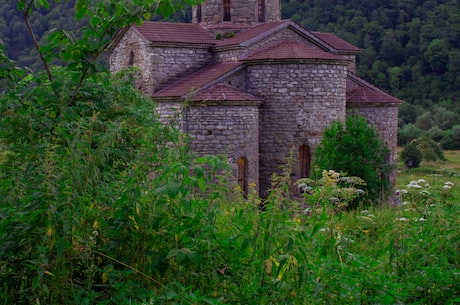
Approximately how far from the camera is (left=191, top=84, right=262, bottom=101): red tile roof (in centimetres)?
1263

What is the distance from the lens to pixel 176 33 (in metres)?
15.6

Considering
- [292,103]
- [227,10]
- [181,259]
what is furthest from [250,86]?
[181,259]

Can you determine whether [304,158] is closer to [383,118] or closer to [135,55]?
[383,118]

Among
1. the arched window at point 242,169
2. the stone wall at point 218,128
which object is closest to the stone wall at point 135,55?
the stone wall at point 218,128

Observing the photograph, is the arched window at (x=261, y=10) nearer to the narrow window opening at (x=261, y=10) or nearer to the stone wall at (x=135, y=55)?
the narrow window opening at (x=261, y=10)

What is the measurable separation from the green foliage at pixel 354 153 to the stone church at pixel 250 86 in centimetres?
115

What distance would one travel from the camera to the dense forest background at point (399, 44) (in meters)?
37.2

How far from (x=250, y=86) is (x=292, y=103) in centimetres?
109

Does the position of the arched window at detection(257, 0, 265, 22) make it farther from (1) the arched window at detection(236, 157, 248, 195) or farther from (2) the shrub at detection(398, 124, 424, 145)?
(2) the shrub at detection(398, 124, 424, 145)

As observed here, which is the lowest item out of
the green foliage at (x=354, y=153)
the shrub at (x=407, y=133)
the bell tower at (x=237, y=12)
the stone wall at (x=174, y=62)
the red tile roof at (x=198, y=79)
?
the shrub at (x=407, y=133)

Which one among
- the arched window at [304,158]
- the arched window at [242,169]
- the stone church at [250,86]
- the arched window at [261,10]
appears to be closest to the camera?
the stone church at [250,86]

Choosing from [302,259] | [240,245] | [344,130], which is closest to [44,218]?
[240,245]

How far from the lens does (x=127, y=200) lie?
11.2 ft

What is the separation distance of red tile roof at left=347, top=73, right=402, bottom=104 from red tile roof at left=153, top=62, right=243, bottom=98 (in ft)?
11.4
